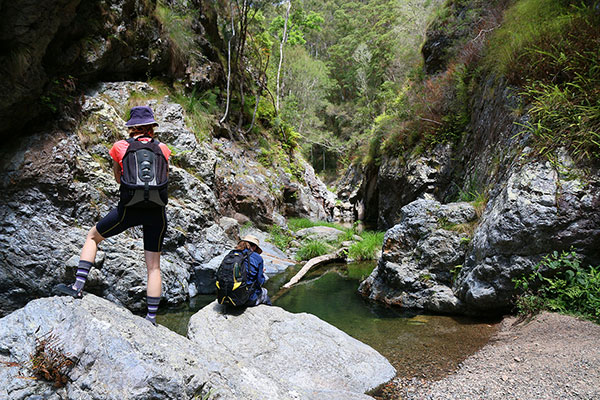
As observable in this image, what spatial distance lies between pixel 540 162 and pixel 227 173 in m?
10.2

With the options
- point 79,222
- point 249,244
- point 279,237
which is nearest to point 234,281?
point 249,244

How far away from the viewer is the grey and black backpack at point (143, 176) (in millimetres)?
3006

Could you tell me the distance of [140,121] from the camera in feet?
10.5

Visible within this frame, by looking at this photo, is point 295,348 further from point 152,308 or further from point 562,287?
point 562,287

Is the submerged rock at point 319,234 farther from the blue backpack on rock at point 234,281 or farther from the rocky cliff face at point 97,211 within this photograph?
the blue backpack on rock at point 234,281

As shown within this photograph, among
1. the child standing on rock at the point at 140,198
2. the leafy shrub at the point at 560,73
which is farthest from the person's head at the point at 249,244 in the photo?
the leafy shrub at the point at 560,73

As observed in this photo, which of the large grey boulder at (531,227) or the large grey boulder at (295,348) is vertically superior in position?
the large grey boulder at (531,227)

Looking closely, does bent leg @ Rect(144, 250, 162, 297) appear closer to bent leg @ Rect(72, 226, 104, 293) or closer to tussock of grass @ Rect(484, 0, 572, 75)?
bent leg @ Rect(72, 226, 104, 293)

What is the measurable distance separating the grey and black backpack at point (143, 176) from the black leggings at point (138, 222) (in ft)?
0.36

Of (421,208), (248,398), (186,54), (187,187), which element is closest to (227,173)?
(187,187)

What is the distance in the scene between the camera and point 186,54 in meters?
12.5

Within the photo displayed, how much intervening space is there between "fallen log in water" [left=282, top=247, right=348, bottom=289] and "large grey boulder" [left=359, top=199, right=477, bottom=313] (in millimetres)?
2217

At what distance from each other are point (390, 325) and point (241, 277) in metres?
2.88

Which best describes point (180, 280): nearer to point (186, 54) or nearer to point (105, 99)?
point (105, 99)
